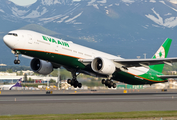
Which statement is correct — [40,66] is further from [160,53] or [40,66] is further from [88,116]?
[88,116]

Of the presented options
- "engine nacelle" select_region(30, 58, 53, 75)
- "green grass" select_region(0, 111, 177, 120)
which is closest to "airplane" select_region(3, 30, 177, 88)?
"engine nacelle" select_region(30, 58, 53, 75)

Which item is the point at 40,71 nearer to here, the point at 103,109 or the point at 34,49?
the point at 34,49

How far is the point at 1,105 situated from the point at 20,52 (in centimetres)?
1054

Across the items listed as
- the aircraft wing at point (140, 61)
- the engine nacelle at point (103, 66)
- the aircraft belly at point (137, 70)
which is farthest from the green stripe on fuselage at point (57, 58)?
the aircraft belly at point (137, 70)

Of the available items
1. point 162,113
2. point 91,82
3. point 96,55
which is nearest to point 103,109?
point 162,113

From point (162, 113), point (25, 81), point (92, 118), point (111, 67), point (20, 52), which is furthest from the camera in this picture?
point (25, 81)

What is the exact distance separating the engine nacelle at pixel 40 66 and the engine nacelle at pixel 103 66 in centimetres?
842

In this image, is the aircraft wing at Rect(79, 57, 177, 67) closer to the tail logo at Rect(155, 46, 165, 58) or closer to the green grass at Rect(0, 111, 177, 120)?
the tail logo at Rect(155, 46, 165, 58)

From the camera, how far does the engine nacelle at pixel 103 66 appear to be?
43562mm

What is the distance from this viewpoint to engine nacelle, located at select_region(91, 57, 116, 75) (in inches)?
1715

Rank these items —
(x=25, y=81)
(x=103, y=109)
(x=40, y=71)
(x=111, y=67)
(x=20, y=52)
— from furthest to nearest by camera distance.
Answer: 1. (x=25, y=81)
2. (x=40, y=71)
3. (x=111, y=67)
4. (x=20, y=52)
5. (x=103, y=109)

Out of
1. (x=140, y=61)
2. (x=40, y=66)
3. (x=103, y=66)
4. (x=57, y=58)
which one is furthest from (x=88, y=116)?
(x=40, y=66)

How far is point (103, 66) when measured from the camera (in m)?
43.4

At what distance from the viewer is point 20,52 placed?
129 feet
